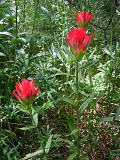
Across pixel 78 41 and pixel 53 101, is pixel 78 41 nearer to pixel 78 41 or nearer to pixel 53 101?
pixel 78 41

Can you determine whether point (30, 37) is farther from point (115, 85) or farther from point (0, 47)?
point (115, 85)

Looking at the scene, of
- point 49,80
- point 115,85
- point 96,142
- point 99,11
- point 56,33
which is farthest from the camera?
point 99,11

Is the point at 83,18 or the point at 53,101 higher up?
the point at 83,18

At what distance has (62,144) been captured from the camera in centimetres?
150

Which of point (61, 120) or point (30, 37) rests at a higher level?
point (30, 37)

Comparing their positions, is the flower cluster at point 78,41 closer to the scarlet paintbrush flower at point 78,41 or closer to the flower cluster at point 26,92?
the scarlet paintbrush flower at point 78,41

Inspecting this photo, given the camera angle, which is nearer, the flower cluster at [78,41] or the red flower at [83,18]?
the flower cluster at [78,41]

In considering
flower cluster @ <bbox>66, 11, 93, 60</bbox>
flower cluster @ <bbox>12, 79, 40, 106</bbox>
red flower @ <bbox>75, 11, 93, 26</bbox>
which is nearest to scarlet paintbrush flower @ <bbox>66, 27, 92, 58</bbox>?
flower cluster @ <bbox>66, 11, 93, 60</bbox>

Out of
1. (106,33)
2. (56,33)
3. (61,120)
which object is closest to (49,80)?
(61,120)

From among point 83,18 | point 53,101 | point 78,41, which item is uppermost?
point 83,18

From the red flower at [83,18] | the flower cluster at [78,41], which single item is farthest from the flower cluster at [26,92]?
the red flower at [83,18]

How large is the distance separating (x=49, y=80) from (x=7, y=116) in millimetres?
349

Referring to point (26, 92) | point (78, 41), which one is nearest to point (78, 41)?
point (78, 41)

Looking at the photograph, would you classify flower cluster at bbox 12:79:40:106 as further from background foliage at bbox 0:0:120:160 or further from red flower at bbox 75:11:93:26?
red flower at bbox 75:11:93:26
